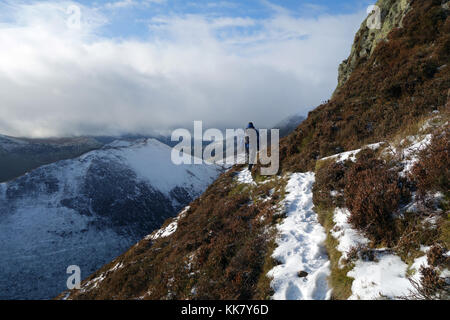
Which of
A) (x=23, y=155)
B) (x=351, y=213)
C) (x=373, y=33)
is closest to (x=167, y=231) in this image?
(x=351, y=213)

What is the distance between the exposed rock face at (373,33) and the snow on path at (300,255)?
1703 cm

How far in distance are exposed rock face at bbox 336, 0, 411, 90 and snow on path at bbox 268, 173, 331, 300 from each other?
17026 millimetres

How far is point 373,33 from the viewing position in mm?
19641

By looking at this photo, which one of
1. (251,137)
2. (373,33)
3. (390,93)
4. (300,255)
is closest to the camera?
(300,255)

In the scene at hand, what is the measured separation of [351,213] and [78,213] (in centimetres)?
5179

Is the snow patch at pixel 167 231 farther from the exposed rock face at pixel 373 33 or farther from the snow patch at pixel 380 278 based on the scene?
the exposed rock face at pixel 373 33

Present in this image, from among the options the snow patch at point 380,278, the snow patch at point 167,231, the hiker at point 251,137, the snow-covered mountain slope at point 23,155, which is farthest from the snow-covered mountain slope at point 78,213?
the snow-covered mountain slope at point 23,155

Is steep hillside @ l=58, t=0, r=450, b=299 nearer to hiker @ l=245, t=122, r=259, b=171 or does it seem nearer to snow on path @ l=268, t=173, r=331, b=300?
snow on path @ l=268, t=173, r=331, b=300

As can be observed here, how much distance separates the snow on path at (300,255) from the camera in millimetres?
5004

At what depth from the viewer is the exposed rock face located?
1672 cm

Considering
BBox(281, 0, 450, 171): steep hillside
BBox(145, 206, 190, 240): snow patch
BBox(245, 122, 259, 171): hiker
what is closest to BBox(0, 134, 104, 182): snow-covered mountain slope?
BBox(145, 206, 190, 240): snow patch

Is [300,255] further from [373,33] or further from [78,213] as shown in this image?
[78,213]

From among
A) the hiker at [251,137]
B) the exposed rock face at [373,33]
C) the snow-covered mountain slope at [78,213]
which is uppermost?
the exposed rock face at [373,33]

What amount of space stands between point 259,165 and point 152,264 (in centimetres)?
922
